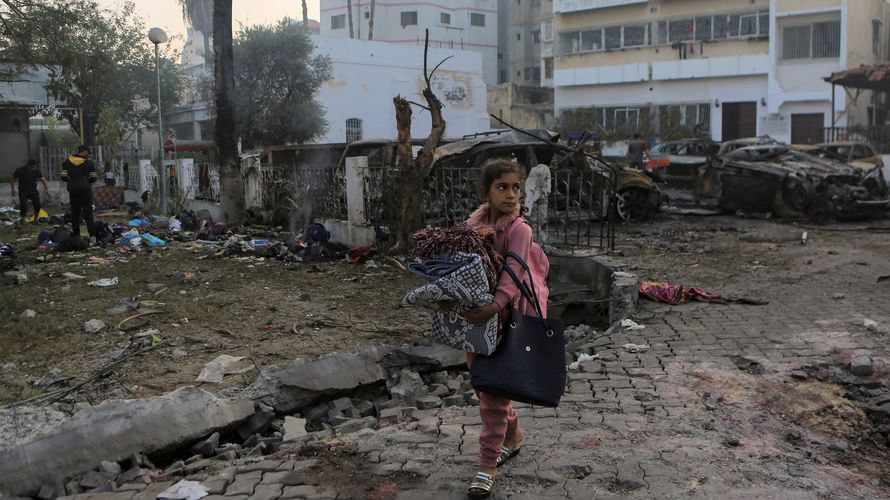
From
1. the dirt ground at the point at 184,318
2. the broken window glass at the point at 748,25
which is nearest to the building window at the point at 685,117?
the broken window glass at the point at 748,25

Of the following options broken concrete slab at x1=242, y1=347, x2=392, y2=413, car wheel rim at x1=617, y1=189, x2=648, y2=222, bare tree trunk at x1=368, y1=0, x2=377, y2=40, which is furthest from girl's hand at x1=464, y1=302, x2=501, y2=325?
bare tree trunk at x1=368, y1=0, x2=377, y2=40

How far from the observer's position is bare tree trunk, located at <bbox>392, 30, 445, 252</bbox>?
9.45 metres

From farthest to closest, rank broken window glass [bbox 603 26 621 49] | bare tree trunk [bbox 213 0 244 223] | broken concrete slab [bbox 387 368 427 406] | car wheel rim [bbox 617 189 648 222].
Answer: broken window glass [bbox 603 26 621 49] → car wheel rim [bbox 617 189 648 222] → bare tree trunk [bbox 213 0 244 223] → broken concrete slab [bbox 387 368 427 406]

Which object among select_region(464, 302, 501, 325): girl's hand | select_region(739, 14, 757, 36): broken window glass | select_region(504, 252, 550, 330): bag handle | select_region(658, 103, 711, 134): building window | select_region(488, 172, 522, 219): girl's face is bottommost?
select_region(464, 302, 501, 325): girl's hand

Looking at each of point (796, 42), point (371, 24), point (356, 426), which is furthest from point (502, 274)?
point (371, 24)

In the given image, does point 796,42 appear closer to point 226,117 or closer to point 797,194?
point 797,194

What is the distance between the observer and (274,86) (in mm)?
28359

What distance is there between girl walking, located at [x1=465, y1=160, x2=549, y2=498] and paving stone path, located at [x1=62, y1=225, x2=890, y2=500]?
0.60 feet

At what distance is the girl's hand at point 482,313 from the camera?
10.0 ft

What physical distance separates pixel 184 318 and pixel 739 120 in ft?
99.4

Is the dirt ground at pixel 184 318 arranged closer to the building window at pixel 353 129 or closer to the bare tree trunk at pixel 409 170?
the bare tree trunk at pixel 409 170

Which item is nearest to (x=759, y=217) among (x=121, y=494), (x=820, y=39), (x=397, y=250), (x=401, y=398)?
(x=397, y=250)

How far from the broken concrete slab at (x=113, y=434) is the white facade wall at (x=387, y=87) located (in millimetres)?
26240

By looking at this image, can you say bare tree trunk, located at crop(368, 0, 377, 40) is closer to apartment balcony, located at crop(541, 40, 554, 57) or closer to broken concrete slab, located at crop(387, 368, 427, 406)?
apartment balcony, located at crop(541, 40, 554, 57)
